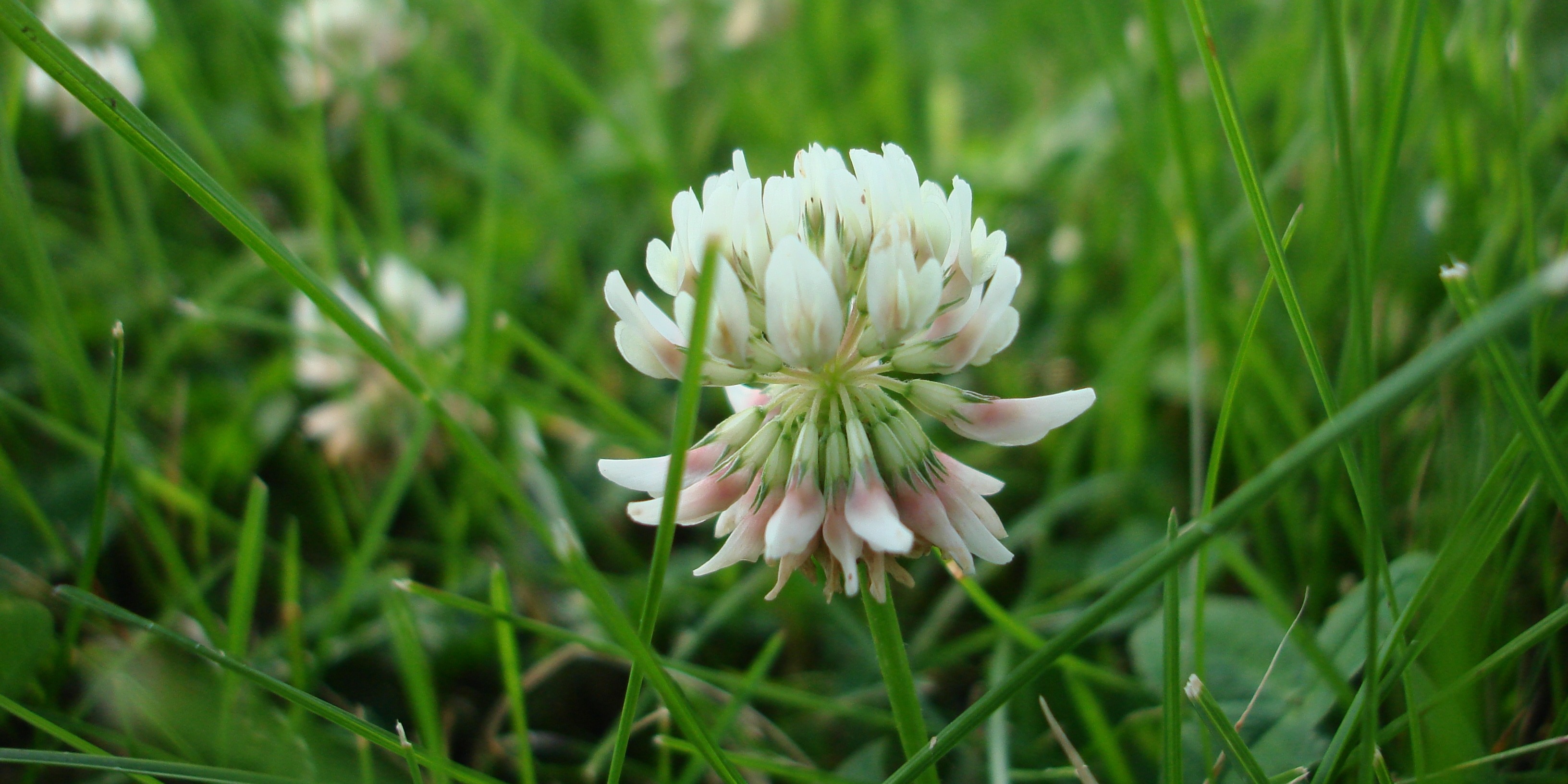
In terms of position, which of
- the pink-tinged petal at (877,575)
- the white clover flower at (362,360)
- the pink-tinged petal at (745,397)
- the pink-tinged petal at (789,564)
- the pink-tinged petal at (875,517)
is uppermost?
the white clover flower at (362,360)

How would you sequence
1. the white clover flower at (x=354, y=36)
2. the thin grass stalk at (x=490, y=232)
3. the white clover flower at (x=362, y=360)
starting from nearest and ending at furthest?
the thin grass stalk at (x=490, y=232) → the white clover flower at (x=362, y=360) → the white clover flower at (x=354, y=36)

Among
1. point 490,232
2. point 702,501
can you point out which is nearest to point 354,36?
point 490,232

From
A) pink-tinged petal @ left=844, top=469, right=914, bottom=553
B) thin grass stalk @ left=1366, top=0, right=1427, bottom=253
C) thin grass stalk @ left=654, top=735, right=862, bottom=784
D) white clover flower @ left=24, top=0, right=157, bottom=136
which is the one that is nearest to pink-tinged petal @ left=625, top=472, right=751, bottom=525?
pink-tinged petal @ left=844, top=469, right=914, bottom=553

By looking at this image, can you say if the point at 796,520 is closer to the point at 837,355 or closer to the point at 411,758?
the point at 837,355

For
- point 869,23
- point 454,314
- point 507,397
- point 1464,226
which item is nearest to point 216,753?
point 507,397

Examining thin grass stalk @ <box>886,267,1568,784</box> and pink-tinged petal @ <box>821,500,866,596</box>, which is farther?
pink-tinged petal @ <box>821,500,866,596</box>

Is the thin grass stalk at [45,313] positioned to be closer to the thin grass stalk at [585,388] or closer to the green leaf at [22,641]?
the green leaf at [22,641]

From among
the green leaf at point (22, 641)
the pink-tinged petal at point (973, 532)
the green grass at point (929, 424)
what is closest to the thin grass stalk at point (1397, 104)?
the green grass at point (929, 424)

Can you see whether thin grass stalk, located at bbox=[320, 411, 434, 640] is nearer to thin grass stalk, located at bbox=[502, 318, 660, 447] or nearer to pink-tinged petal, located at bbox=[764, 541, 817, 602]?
thin grass stalk, located at bbox=[502, 318, 660, 447]
